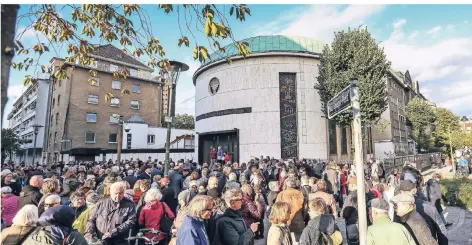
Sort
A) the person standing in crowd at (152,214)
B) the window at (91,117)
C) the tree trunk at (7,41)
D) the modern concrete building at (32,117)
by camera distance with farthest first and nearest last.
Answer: the modern concrete building at (32,117)
the window at (91,117)
the person standing in crowd at (152,214)
the tree trunk at (7,41)

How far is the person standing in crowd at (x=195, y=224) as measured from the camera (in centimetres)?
296

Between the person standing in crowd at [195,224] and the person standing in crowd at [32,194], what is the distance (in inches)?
158

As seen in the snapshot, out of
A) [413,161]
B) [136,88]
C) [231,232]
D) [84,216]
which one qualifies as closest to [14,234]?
[84,216]

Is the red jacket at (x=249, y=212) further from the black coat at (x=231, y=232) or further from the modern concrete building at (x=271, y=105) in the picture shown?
the modern concrete building at (x=271, y=105)

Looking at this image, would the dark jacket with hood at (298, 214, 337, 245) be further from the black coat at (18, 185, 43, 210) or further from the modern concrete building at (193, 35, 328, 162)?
the modern concrete building at (193, 35, 328, 162)

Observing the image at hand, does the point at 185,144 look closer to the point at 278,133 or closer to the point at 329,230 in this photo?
the point at 278,133

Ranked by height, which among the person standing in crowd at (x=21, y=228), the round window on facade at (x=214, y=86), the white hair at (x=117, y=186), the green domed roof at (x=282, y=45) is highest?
the green domed roof at (x=282, y=45)

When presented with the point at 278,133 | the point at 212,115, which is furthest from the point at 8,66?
the point at 212,115

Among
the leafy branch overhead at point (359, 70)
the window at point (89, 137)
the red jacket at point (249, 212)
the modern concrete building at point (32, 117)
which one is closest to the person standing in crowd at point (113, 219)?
the red jacket at point (249, 212)

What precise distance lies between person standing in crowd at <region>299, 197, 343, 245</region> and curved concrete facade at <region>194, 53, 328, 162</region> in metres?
Answer: 17.4

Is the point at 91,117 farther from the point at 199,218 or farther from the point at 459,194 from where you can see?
the point at 459,194

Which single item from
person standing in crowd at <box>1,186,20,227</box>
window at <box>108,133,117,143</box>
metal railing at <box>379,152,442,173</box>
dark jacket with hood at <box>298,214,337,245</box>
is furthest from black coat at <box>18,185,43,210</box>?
window at <box>108,133,117,143</box>

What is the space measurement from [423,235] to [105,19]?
18.8ft

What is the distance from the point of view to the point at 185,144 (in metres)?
38.1
